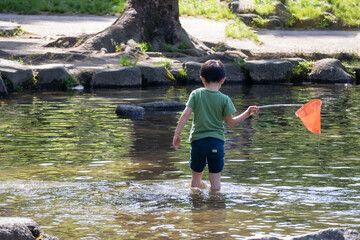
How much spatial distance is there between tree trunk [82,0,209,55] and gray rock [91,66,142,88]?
9.46 ft

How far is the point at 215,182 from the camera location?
23.0ft

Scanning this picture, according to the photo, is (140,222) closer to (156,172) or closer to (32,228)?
(32,228)

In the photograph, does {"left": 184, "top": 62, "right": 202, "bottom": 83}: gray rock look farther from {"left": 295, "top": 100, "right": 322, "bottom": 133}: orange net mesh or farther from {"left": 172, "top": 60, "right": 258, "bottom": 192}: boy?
{"left": 172, "top": 60, "right": 258, "bottom": 192}: boy

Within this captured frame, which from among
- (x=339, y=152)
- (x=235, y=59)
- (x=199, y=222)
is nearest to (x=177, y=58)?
(x=235, y=59)

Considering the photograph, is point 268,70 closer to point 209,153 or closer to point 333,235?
point 209,153

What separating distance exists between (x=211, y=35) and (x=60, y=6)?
7502 millimetres

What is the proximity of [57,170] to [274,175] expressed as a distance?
2.68 meters

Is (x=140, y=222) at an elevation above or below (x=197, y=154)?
below

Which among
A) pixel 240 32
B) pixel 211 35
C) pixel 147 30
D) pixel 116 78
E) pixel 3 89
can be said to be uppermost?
pixel 147 30

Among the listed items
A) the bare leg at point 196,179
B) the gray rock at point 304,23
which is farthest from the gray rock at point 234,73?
the bare leg at point 196,179

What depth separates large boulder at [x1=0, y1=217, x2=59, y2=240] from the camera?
455 centimetres

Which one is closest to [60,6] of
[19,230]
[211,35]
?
[211,35]

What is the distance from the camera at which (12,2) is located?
29578mm

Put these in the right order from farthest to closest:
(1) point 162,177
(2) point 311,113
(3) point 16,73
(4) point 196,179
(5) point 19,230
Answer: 1. (3) point 16,73
2. (1) point 162,177
3. (2) point 311,113
4. (4) point 196,179
5. (5) point 19,230
